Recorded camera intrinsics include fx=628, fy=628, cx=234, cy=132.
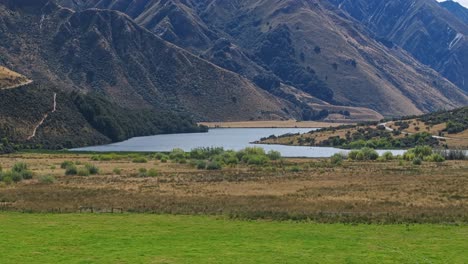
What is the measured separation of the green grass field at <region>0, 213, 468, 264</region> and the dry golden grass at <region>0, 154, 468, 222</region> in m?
3.72

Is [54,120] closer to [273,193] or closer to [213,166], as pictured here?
[213,166]

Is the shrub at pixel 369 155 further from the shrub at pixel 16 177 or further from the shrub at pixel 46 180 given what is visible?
the shrub at pixel 16 177

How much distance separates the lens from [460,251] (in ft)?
108

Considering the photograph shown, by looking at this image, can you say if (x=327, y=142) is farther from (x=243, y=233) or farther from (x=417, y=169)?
(x=243, y=233)

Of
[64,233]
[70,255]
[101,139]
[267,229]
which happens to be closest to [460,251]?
[267,229]

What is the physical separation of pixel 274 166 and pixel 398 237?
191ft

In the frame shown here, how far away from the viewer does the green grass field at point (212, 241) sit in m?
31.2

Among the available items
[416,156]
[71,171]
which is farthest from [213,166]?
[416,156]

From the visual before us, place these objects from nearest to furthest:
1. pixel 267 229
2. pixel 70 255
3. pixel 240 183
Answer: pixel 70 255 < pixel 267 229 < pixel 240 183

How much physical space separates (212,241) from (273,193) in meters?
24.4

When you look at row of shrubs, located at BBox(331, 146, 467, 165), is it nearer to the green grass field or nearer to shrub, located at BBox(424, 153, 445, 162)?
shrub, located at BBox(424, 153, 445, 162)

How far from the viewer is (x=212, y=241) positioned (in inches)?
1391

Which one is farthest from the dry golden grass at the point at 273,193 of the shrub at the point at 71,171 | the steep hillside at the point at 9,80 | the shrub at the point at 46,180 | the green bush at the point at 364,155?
the steep hillside at the point at 9,80

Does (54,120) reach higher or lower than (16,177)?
higher
